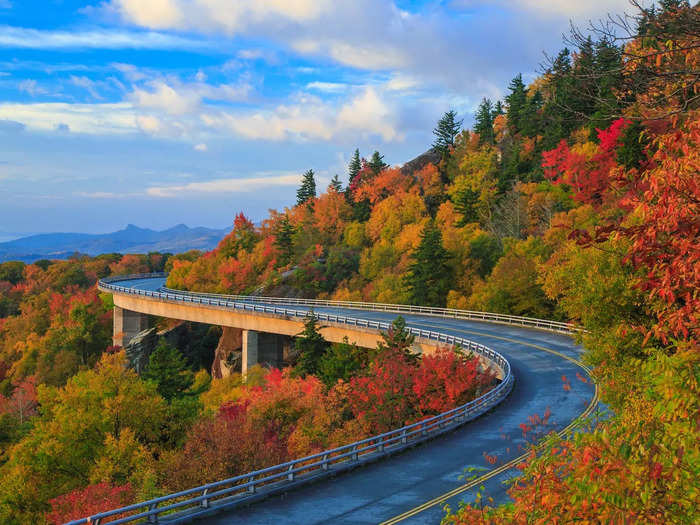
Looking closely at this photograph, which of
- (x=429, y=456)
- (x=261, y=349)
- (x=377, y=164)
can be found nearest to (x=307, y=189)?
(x=377, y=164)

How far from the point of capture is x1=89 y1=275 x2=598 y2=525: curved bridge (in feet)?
56.3

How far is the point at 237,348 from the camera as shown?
77.0 meters

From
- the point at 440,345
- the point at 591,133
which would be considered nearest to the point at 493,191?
the point at 591,133

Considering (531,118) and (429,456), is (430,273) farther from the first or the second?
(429,456)

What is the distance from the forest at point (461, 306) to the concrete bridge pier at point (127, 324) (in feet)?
10.3

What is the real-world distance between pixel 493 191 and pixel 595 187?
18.3 meters

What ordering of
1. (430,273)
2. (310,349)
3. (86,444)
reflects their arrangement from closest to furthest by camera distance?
(86,444)
(310,349)
(430,273)

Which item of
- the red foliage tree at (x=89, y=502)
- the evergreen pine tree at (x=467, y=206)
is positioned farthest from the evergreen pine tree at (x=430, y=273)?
the red foliage tree at (x=89, y=502)

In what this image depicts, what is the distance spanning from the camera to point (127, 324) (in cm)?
9269

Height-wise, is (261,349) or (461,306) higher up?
(461,306)

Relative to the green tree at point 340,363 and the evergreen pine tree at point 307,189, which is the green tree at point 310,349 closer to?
the green tree at point 340,363

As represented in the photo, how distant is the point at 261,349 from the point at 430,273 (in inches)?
806

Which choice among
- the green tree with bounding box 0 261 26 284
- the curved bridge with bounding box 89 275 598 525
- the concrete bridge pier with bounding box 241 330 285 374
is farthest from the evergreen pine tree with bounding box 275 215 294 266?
the green tree with bounding box 0 261 26 284

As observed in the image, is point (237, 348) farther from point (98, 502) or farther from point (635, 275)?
point (635, 275)
